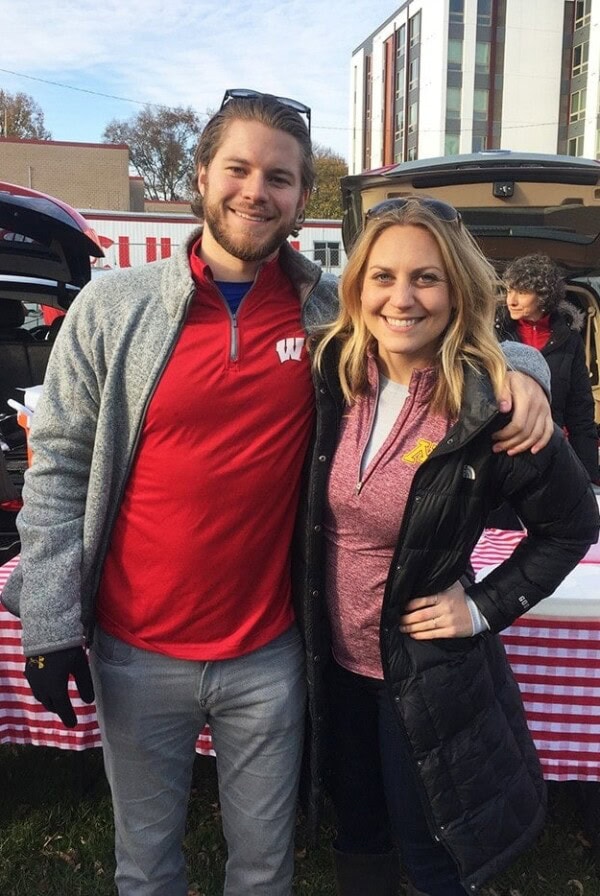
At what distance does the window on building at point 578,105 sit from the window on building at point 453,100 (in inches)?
242

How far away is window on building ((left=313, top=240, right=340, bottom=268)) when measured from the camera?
19.8 metres

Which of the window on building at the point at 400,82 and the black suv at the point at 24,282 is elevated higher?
the window on building at the point at 400,82

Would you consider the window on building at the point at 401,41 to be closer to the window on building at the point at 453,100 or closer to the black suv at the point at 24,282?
the window on building at the point at 453,100

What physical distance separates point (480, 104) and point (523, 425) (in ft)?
151

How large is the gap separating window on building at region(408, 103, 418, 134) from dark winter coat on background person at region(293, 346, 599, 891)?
47657mm

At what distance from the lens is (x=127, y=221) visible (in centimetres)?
2041

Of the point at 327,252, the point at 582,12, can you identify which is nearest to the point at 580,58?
the point at 582,12

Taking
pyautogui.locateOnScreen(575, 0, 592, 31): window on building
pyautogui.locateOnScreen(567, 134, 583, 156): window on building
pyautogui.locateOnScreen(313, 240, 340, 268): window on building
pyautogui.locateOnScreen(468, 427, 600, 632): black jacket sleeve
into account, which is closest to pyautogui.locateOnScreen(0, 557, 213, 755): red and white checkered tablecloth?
pyautogui.locateOnScreen(468, 427, 600, 632): black jacket sleeve

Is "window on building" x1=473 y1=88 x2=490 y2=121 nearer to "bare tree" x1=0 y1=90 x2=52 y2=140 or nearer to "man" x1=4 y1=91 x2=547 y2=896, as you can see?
"bare tree" x1=0 y1=90 x2=52 y2=140

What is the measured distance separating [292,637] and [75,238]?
377cm

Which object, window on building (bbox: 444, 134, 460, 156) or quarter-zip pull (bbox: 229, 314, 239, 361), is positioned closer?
quarter-zip pull (bbox: 229, 314, 239, 361)

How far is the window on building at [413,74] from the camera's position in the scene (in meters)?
44.7

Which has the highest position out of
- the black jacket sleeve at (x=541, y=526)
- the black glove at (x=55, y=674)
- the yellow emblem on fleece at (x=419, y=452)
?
the yellow emblem on fleece at (x=419, y=452)

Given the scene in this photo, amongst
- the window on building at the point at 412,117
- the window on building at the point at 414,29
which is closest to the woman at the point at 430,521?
the window on building at the point at 412,117
